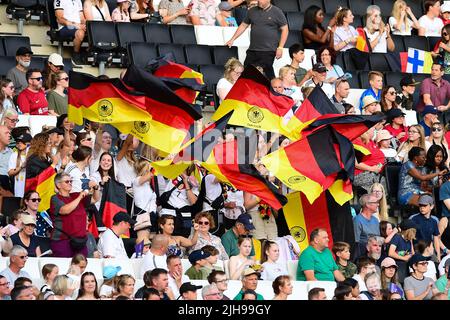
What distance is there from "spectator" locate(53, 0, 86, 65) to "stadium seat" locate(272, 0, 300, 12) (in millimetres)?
3509

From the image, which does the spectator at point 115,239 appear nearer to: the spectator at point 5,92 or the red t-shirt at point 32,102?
the spectator at point 5,92

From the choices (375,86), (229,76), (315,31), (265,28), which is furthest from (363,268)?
(315,31)

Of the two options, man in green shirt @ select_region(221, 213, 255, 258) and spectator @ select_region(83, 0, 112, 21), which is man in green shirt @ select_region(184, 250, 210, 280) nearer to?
man in green shirt @ select_region(221, 213, 255, 258)

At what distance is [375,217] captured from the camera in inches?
813

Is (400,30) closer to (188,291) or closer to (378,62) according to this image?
(378,62)

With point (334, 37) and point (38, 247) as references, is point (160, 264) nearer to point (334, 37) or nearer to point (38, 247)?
point (38, 247)

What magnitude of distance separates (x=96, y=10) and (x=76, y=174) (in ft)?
14.0

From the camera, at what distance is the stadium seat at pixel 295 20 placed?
82.1 feet

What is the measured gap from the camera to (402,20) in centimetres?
2570

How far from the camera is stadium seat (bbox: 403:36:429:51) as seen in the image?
83.3 ft

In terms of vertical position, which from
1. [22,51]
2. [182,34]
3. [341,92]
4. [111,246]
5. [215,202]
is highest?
[182,34]

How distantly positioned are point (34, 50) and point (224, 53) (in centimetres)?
241

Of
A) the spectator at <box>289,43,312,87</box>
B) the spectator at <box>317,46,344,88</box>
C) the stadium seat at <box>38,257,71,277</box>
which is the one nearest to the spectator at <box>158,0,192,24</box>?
the spectator at <box>289,43,312,87</box>

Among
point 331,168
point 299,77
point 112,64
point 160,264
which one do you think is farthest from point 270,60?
point 160,264
